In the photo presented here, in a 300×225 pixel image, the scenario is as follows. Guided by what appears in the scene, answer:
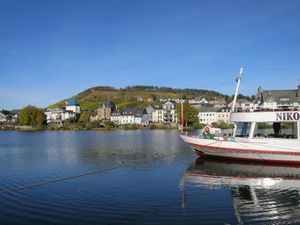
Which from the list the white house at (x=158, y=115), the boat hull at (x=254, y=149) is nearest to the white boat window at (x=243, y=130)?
the boat hull at (x=254, y=149)

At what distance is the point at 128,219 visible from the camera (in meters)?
14.5

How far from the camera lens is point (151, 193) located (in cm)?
1920

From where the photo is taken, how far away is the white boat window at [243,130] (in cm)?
3159

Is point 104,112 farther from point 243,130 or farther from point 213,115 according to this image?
point 243,130

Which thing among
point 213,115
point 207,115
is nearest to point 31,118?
point 207,115

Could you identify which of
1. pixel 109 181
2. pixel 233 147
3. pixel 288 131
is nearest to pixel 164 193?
pixel 109 181

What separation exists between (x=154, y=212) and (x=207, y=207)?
8.16ft

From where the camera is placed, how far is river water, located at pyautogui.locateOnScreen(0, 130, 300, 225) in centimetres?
1478

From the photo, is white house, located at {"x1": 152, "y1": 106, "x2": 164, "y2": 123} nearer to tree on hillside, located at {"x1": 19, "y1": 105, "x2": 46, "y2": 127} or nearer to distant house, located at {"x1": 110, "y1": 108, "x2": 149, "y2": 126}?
distant house, located at {"x1": 110, "y1": 108, "x2": 149, "y2": 126}

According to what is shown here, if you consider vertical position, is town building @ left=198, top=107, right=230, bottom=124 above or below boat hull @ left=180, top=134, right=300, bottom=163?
above

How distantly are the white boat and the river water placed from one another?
111cm

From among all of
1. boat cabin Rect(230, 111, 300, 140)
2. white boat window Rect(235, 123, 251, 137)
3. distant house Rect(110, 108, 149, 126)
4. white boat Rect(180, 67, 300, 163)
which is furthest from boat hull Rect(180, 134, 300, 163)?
distant house Rect(110, 108, 149, 126)

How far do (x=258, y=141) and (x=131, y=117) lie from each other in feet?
491

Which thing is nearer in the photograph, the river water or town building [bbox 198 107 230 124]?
the river water
